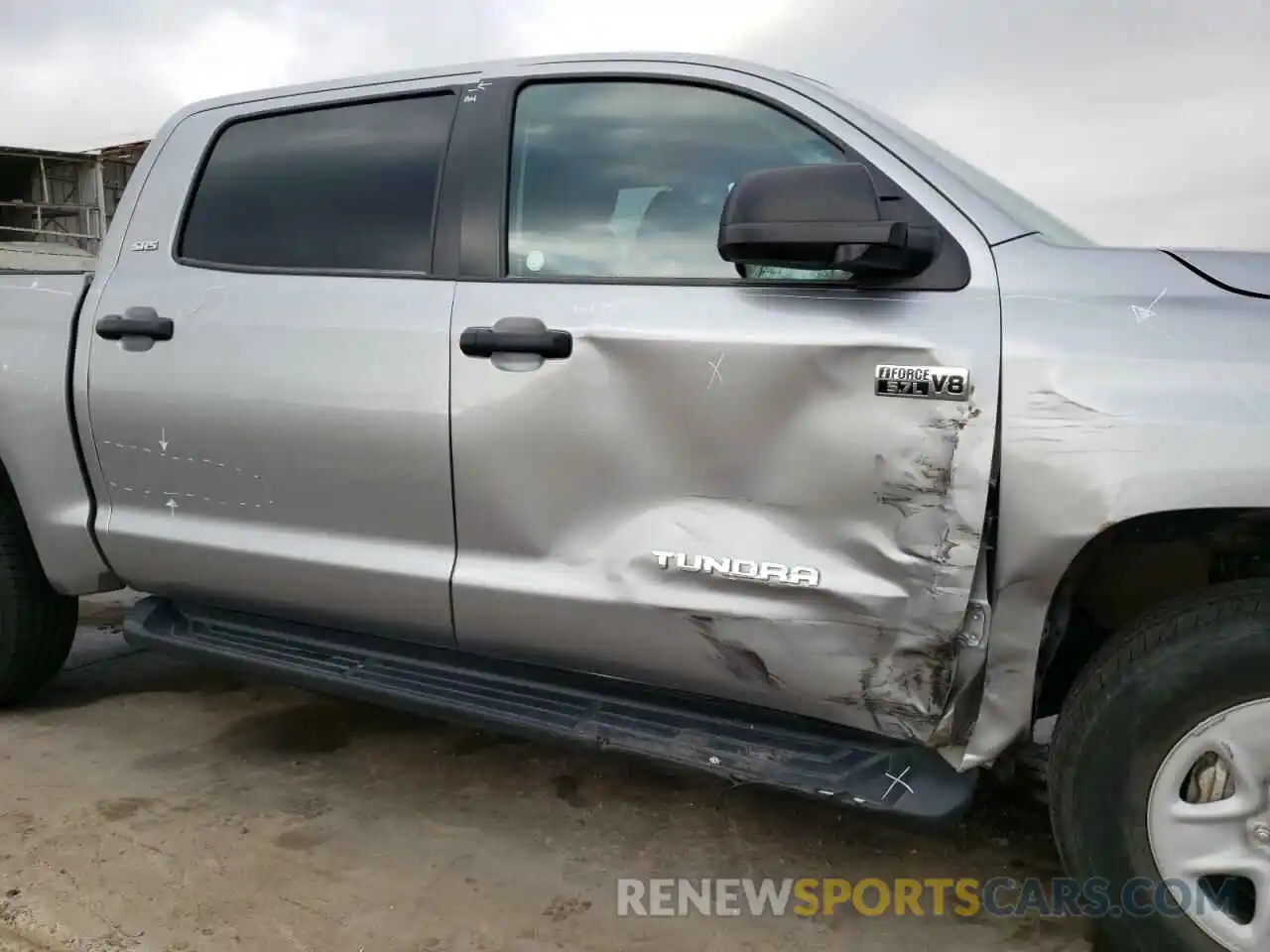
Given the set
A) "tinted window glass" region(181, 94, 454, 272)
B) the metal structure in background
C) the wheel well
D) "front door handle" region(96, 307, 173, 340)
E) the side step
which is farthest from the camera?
the metal structure in background

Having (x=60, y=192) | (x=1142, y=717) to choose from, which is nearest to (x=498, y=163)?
(x=1142, y=717)

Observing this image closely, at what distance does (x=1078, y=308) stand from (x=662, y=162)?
983mm

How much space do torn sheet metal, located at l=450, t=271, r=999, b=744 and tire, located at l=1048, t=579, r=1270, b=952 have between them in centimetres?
25

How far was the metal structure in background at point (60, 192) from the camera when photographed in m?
9.66

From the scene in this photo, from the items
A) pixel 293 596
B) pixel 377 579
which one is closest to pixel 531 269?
pixel 377 579

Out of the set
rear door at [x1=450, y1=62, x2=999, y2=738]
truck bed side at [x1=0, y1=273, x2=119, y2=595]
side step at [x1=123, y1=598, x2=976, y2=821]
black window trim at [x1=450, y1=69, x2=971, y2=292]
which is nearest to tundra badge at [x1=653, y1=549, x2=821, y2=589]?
rear door at [x1=450, y1=62, x2=999, y2=738]

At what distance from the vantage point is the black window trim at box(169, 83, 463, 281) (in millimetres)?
2449

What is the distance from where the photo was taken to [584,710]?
2291mm

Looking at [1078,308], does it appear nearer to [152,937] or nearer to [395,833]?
[395,833]

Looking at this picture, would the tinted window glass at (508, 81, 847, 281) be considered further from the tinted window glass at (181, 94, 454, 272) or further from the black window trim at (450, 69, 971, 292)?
the tinted window glass at (181, 94, 454, 272)

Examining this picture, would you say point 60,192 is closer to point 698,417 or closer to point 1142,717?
point 698,417

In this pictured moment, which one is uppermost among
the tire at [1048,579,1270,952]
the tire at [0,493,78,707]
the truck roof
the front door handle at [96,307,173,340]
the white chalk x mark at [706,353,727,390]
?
the truck roof

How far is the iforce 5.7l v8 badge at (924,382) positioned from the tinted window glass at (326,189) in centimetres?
118

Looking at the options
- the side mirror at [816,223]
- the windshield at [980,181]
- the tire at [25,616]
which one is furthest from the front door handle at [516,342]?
the tire at [25,616]
